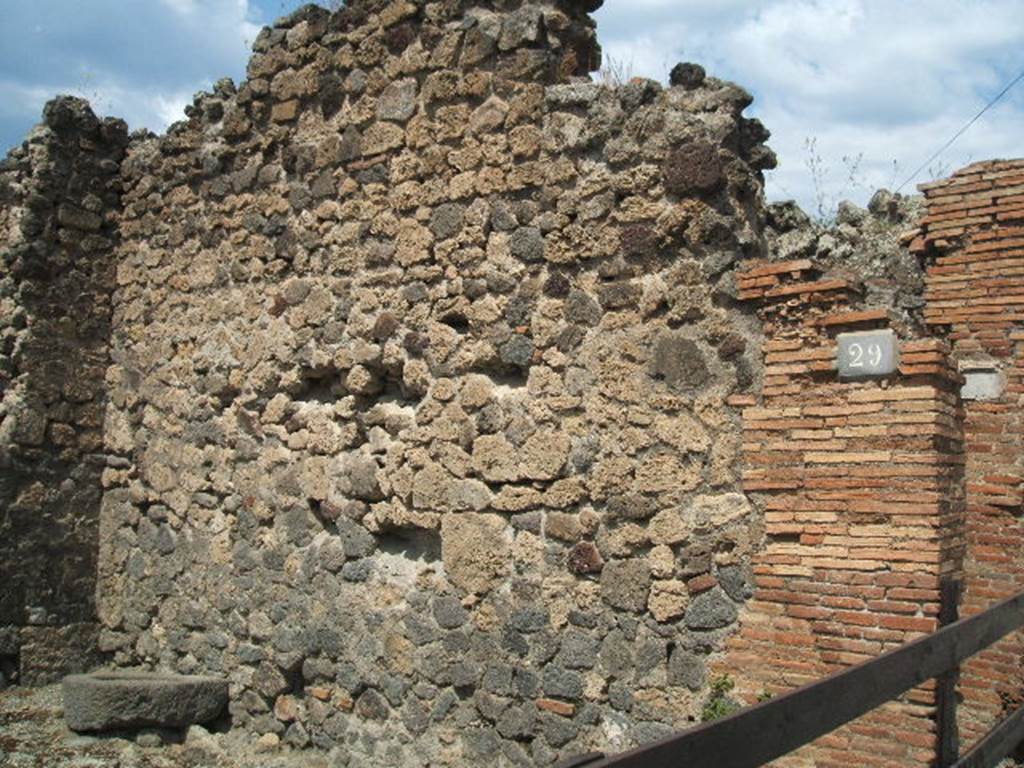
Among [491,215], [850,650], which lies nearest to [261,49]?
[491,215]

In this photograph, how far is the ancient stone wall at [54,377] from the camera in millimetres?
7012

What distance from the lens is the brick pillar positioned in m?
4.03

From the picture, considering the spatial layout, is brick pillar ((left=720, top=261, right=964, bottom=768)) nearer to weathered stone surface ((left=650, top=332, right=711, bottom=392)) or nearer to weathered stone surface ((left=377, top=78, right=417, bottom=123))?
weathered stone surface ((left=650, top=332, right=711, bottom=392))

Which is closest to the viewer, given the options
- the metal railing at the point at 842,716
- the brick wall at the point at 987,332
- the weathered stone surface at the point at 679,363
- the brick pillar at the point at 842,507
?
the metal railing at the point at 842,716

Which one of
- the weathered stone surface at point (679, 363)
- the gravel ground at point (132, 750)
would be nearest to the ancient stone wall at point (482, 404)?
the weathered stone surface at point (679, 363)

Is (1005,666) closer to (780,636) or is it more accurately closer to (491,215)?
(780,636)

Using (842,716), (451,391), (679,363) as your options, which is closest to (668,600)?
(679,363)

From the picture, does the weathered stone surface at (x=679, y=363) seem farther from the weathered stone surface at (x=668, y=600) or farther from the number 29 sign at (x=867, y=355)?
the weathered stone surface at (x=668, y=600)

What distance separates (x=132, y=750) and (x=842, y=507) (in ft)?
13.3

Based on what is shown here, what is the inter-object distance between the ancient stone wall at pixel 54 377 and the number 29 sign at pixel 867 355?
17.1 ft

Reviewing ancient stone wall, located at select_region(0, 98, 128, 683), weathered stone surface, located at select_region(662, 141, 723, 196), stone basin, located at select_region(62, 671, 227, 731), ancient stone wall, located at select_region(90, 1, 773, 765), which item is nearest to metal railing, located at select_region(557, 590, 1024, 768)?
ancient stone wall, located at select_region(90, 1, 773, 765)

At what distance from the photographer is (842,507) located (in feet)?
13.8

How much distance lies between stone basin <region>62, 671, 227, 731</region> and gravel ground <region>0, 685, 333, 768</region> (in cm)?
7

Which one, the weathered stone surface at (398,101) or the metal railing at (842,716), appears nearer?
the metal railing at (842,716)
